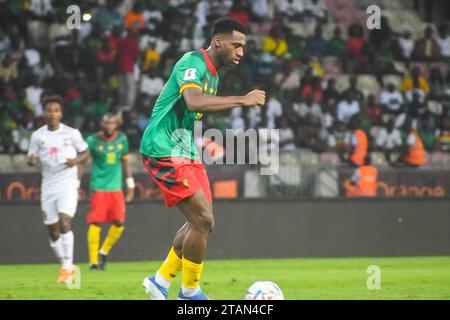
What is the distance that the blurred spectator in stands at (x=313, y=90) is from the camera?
64.8 feet

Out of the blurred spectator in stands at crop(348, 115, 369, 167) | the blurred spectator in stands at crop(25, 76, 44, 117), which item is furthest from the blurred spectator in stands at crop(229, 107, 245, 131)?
the blurred spectator in stands at crop(25, 76, 44, 117)

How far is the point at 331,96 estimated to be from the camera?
65.6ft

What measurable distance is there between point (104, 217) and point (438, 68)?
30.1ft

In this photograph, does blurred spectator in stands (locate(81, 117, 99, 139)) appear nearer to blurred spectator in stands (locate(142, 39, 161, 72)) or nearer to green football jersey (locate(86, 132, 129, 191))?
blurred spectator in stands (locate(142, 39, 161, 72))

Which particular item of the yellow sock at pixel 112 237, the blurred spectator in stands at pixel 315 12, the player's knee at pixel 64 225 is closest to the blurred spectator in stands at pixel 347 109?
the blurred spectator in stands at pixel 315 12

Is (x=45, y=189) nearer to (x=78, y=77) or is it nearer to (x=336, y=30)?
(x=78, y=77)

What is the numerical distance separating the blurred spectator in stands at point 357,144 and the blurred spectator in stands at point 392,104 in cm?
83

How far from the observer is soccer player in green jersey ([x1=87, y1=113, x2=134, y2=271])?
1482cm

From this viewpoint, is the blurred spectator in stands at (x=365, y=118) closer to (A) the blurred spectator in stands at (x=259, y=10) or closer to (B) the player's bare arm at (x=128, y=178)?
(A) the blurred spectator in stands at (x=259, y=10)

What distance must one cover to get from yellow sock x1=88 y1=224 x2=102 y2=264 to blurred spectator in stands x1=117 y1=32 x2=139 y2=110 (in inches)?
176

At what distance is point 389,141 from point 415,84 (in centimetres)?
268

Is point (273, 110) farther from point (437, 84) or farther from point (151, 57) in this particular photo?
point (437, 84)

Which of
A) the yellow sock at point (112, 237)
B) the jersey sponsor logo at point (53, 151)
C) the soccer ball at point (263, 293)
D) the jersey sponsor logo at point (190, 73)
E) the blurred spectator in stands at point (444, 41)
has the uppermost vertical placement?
the blurred spectator in stands at point (444, 41)

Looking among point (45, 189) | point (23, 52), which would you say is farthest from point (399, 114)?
point (45, 189)
